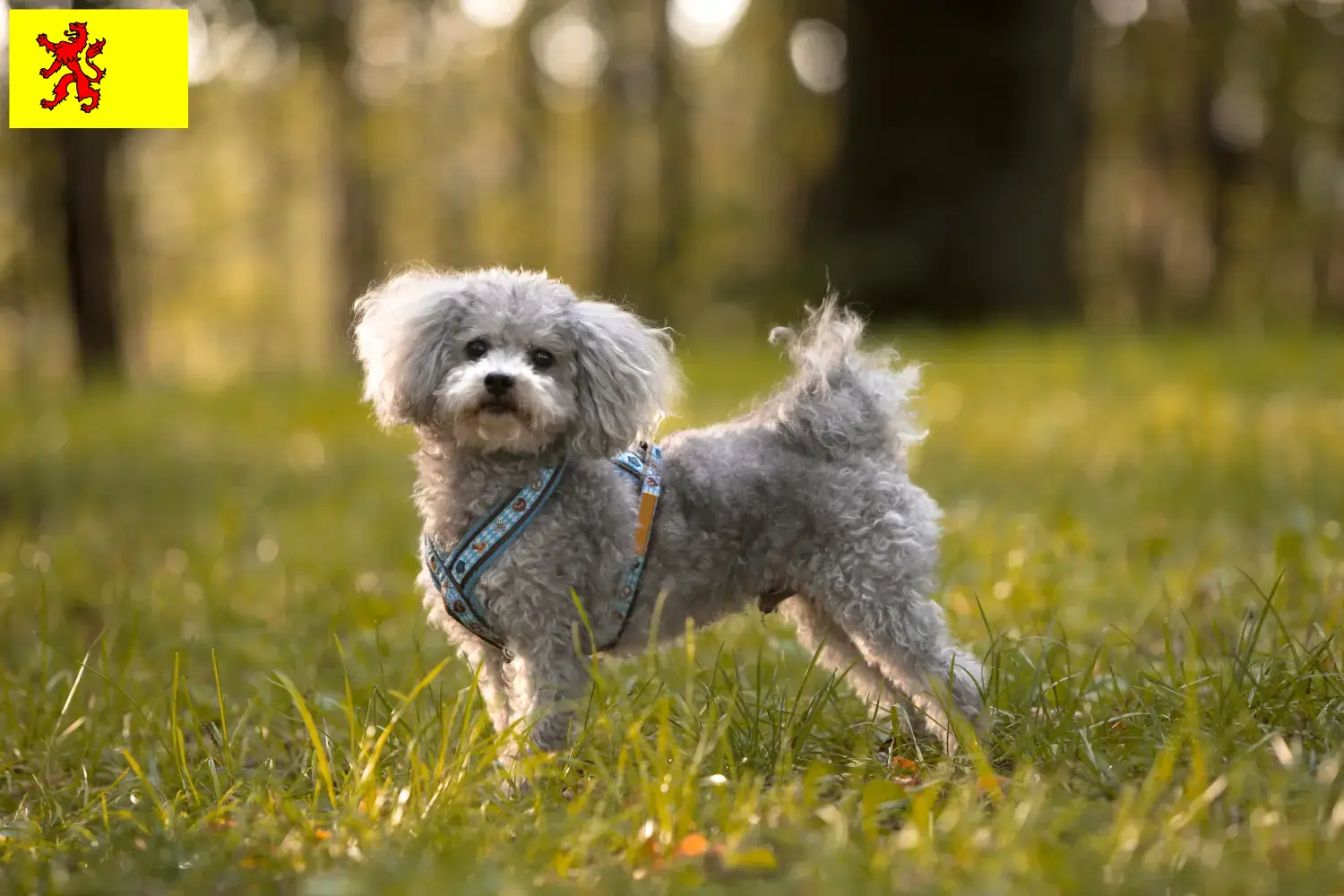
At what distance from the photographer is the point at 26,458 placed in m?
9.09

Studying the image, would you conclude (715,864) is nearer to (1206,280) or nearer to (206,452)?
(206,452)

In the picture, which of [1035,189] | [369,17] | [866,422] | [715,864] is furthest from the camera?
[369,17]

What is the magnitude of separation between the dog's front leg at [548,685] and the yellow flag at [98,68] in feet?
12.7

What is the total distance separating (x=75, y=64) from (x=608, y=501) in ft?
13.8

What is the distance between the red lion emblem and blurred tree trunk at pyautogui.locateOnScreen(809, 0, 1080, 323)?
10.5 metres

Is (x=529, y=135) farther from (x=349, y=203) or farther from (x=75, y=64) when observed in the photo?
(x=75, y=64)

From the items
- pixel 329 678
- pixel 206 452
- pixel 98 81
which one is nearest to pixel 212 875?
pixel 329 678

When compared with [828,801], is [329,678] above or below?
below

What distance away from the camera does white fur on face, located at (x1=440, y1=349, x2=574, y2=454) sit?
354 cm

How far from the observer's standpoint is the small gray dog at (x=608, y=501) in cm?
361

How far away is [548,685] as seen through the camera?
353 centimetres

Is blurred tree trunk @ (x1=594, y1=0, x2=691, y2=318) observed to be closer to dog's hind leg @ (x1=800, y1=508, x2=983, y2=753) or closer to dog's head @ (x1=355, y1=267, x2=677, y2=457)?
dog's head @ (x1=355, y1=267, x2=677, y2=457)

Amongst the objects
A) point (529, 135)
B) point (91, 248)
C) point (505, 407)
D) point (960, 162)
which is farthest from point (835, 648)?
point (529, 135)

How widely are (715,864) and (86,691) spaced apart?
117 inches
